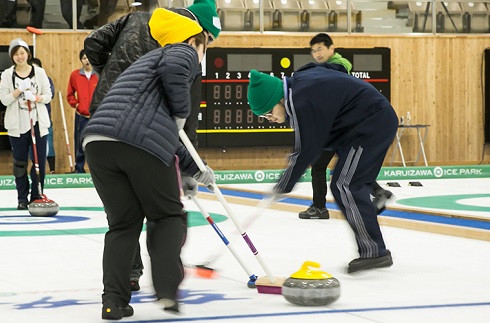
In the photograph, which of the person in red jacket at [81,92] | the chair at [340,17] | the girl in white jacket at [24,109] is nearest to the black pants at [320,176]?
the girl in white jacket at [24,109]

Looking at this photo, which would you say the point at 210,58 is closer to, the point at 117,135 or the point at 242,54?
the point at 242,54

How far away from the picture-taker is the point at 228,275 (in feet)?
15.3

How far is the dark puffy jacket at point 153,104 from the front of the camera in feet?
11.4

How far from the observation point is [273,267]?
4.94m

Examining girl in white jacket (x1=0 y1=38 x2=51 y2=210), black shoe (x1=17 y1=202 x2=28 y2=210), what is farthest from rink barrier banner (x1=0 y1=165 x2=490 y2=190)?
girl in white jacket (x1=0 y1=38 x2=51 y2=210)

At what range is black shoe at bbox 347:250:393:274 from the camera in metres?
4.70

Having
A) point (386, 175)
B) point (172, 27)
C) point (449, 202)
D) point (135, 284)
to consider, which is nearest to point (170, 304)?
point (135, 284)

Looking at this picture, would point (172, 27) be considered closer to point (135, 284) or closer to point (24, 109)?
point (135, 284)

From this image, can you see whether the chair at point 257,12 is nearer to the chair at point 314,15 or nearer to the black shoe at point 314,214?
the chair at point 314,15

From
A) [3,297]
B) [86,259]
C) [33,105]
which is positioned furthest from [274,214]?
[3,297]

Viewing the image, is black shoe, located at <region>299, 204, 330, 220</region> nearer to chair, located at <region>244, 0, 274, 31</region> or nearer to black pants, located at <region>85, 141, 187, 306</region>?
black pants, located at <region>85, 141, 187, 306</region>

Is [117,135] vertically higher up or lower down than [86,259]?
higher up

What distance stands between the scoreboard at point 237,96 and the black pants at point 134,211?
1042cm

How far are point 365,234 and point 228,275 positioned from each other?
0.77 m
